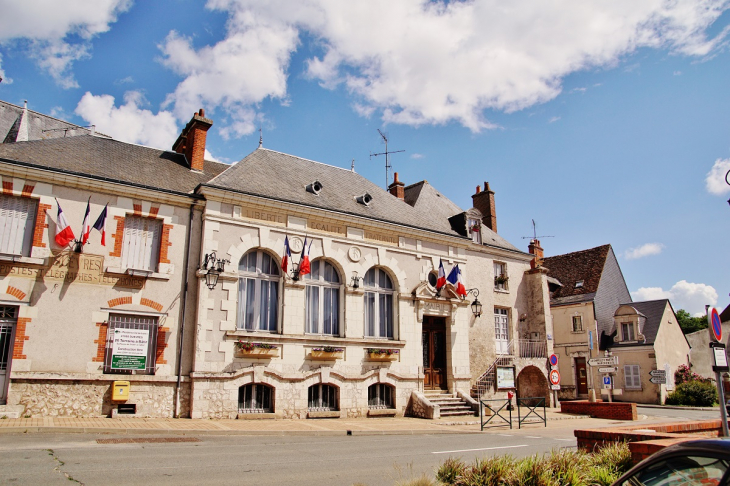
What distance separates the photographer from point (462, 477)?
6027 mm

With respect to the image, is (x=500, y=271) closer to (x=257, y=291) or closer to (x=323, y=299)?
(x=323, y=299)

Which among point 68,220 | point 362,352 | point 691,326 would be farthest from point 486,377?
point 691,326

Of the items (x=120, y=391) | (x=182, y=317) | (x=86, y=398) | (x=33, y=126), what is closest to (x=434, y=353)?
(x=182, y=317)

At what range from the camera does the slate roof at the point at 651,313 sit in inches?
1129

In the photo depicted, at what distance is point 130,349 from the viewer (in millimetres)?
13531

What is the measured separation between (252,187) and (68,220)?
4944mm

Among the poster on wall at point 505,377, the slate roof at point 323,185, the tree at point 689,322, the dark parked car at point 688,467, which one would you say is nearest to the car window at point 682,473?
the dark parked car at point 688,467

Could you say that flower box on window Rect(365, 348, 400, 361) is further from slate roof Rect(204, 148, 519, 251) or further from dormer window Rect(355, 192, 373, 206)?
dormer window Rect(355, 192, 373, 206)

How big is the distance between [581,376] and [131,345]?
2240 centimetres

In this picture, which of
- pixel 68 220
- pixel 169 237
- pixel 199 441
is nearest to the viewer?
pixel 199 441

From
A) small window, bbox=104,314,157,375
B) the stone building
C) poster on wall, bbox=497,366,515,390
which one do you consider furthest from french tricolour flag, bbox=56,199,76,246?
poster on wall, bbox=497,366,515,390

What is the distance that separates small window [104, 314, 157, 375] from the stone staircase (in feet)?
28.9

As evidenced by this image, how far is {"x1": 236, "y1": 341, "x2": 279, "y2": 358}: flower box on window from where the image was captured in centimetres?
1456

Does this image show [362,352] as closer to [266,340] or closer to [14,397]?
[266,340]
